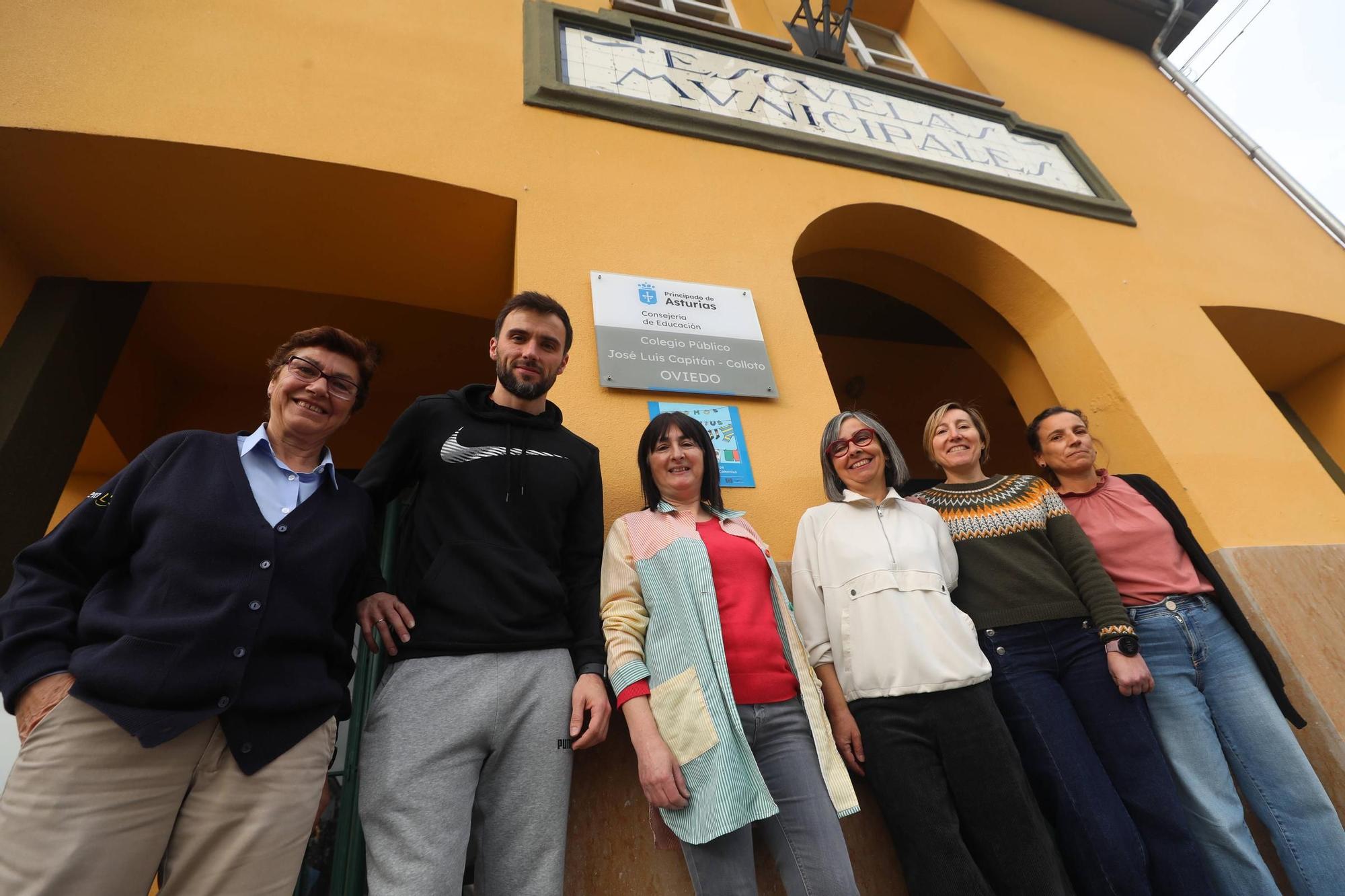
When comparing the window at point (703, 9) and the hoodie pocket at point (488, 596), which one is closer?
the hoodie pocket at point (488, 596)

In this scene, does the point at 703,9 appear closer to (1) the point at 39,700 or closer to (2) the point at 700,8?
(2) the point at 700,8

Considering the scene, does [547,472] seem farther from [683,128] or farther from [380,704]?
[683,128]

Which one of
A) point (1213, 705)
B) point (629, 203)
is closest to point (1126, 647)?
point (1213, 705)

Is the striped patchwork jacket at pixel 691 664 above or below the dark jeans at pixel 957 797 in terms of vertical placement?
above

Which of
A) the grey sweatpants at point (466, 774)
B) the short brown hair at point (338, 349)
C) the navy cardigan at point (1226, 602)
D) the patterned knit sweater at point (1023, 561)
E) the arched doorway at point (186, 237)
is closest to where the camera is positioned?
the grey sweatpants at point (466, 774)

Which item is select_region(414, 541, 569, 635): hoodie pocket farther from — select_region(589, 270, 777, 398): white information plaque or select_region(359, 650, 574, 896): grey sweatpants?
select_region(589, 270, 777, 398): white information plaque

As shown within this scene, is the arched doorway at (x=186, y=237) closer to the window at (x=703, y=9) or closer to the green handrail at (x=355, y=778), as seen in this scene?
the green handrail at (x=355, y=778)

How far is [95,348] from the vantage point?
2699 mm

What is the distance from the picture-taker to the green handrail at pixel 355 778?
4.59 ft

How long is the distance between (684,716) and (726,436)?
1139mm

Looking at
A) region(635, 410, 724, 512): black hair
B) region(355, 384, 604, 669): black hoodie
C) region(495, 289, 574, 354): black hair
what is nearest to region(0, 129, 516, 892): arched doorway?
region(355, 384, 604, 669): black hoodie

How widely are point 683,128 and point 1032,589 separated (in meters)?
2.70

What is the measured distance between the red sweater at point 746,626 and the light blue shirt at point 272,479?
2.91 ft

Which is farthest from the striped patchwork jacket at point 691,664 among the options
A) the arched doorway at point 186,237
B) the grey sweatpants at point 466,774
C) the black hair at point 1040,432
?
the black hair at point 1040,432
